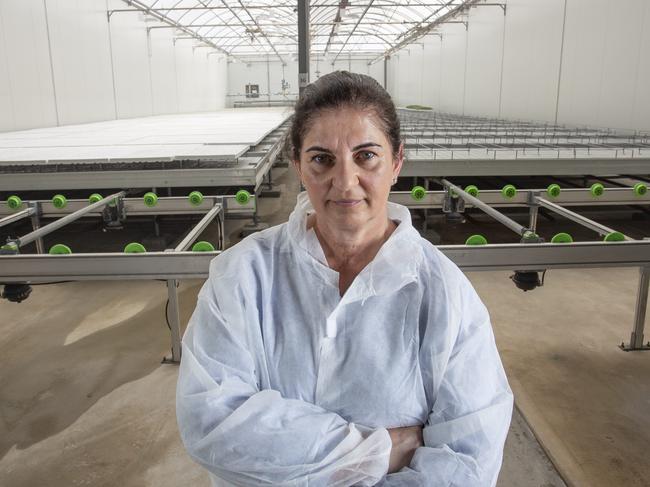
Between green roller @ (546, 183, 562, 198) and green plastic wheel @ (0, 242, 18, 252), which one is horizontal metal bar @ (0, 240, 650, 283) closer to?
green plastic wheel @ (0, 242, 18, 252)

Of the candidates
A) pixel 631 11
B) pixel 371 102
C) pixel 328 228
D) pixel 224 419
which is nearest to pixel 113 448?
pixel 224 419

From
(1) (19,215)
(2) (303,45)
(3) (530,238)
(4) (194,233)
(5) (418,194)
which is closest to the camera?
(3) (530,238)

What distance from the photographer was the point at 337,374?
88cm

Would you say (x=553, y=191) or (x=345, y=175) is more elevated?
(x=345, y=175)

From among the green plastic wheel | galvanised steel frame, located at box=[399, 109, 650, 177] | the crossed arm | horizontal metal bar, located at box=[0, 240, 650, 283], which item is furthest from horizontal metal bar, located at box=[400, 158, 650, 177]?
the crossed arm

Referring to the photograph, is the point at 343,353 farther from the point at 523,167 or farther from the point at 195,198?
the point at 523,167

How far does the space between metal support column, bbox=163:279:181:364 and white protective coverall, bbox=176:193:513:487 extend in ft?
4.58

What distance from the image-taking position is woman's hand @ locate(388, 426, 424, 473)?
33.9 inches

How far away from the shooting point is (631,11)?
6121mm

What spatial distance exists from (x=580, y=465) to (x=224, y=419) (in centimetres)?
151

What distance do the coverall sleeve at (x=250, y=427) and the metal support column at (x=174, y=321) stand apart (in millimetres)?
1405

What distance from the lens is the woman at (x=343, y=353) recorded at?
818 mm

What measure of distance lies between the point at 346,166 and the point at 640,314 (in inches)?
86.0

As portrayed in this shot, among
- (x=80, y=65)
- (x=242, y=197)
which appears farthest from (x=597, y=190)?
(x=80, y=65)
